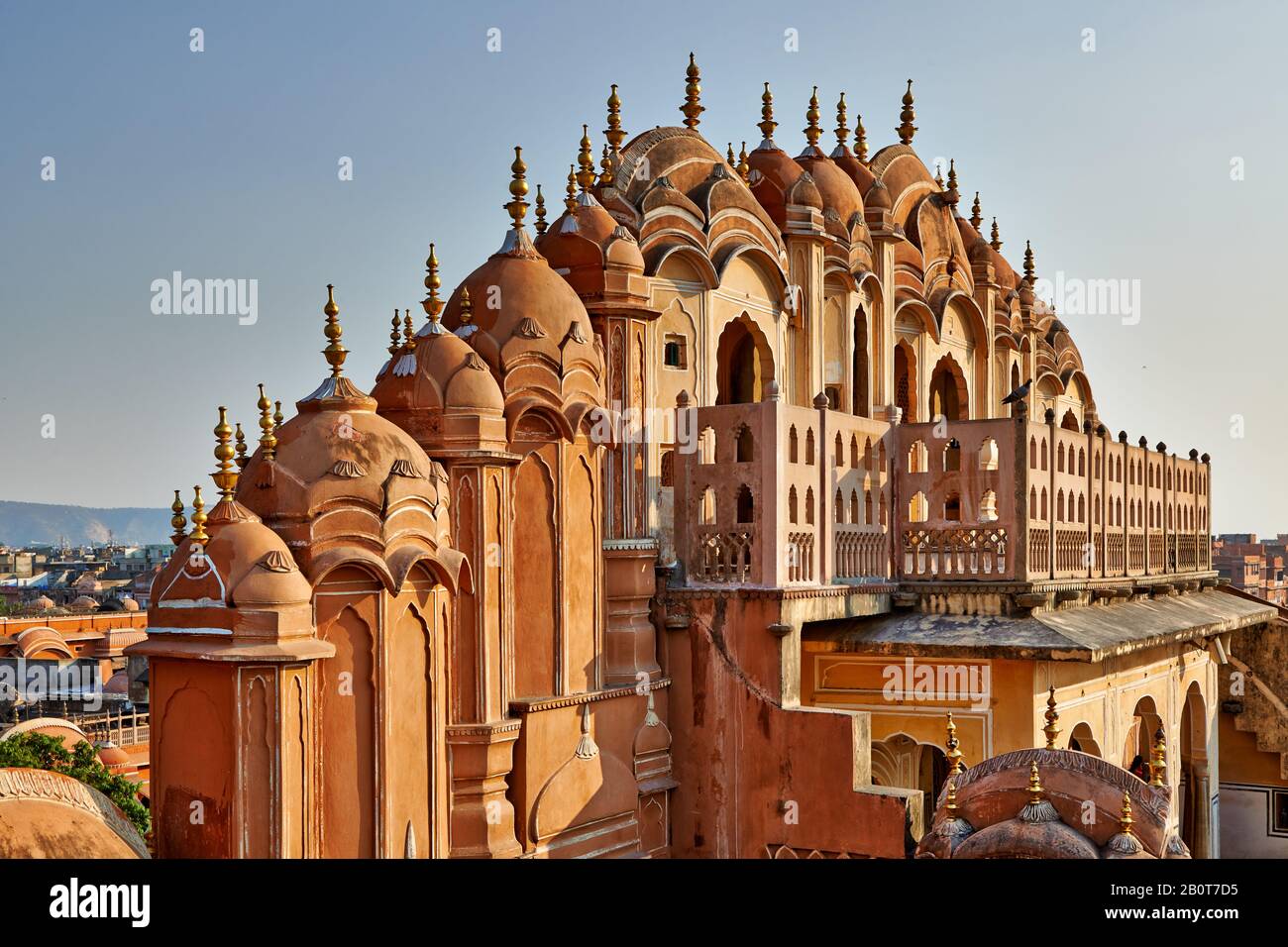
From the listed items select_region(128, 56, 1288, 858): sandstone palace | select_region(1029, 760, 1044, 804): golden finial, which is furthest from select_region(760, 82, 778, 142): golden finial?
select_region(1029, 760, 1044, 804): golden finial

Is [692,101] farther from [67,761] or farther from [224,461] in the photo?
[67,761]

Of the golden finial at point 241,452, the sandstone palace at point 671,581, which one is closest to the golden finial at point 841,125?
the sandstone palace at point 671,581

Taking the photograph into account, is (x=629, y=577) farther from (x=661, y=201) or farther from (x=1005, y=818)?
(x=1005, y=818)

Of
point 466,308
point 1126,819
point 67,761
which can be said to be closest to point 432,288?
point 466,308

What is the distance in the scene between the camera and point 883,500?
15.3 metres

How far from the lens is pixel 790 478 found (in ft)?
44.6

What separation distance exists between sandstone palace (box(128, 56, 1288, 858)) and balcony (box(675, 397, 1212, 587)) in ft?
0.13

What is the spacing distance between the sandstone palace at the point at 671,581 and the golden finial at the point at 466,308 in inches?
3.5

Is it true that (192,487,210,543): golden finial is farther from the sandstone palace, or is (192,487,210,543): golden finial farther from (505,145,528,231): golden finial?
Answer: (505,145,528,231): golden finial

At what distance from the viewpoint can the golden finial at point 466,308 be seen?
12.3m

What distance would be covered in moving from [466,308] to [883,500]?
5270mm

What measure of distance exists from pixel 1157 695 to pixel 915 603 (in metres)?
4.68

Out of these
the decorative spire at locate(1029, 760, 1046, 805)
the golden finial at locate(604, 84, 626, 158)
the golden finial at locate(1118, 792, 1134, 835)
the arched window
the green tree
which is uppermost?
the golden finial at locate(604, 84, 626, 158)

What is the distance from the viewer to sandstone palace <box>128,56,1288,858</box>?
945cm
